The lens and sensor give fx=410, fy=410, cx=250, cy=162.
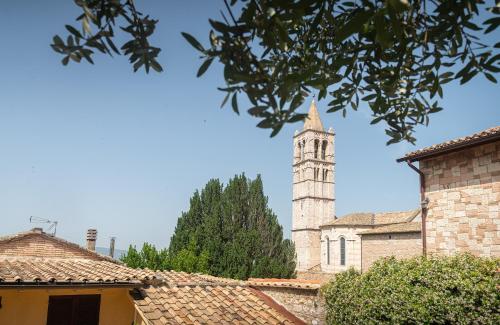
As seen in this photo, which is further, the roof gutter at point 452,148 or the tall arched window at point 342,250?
the tall arched window at point 342,250

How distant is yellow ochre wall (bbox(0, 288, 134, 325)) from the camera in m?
9.09

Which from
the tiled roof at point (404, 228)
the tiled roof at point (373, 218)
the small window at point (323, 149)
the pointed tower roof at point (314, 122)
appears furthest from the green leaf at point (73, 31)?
the small window at point (323, 149)

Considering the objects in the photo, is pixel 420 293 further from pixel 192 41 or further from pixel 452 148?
pixel 192 41

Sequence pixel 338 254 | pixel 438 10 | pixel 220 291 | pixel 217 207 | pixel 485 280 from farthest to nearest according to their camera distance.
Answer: pixel 338 254
pixel 217 207
pixel 220 291
pixel 485 280
pixel 438 10

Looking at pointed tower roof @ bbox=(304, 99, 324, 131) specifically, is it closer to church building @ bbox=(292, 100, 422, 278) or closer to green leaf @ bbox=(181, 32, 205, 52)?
church building @ bbox=(292, 100, 422, 278)

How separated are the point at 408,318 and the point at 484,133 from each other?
5218 mm

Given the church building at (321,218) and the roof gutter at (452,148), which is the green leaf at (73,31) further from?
the church building at (321,218)

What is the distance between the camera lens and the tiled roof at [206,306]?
8.46m

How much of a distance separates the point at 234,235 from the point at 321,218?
25.6 metres

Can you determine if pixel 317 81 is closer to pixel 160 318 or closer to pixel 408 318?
pixel 160 318

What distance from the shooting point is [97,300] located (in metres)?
10.1

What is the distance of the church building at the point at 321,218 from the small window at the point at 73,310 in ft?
76.6

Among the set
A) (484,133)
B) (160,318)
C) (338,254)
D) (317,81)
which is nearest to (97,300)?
(160,318)

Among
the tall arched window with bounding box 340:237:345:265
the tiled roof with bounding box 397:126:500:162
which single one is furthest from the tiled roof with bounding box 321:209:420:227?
the tiled roof with bounding box 397:126:500:162
